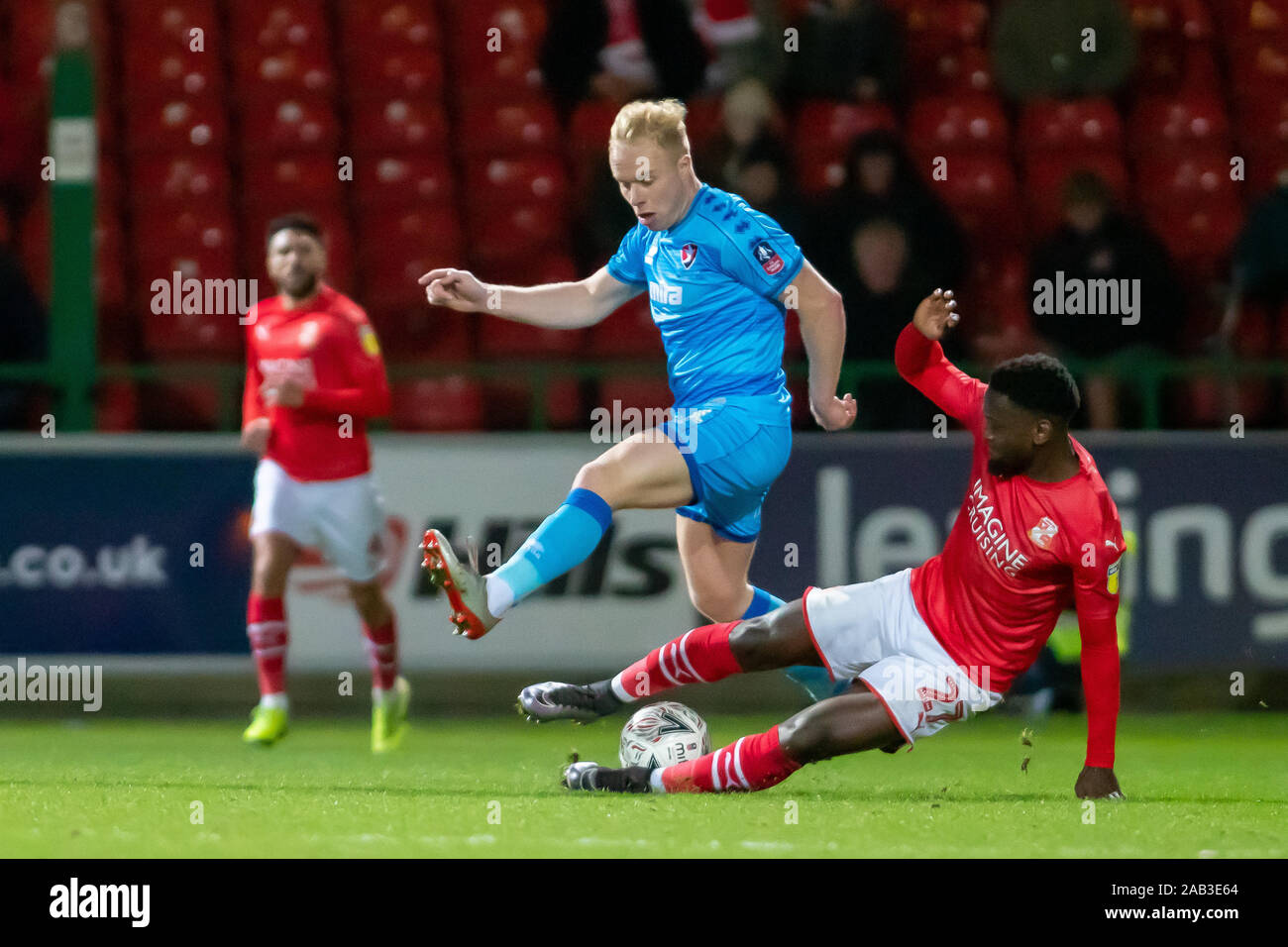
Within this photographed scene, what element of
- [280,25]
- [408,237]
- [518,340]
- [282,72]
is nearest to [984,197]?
[518,340]

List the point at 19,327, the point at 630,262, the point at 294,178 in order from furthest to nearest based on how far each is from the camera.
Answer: the point at 294,178, the point at 19,327, the point at 630,262

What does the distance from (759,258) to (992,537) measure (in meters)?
1.02

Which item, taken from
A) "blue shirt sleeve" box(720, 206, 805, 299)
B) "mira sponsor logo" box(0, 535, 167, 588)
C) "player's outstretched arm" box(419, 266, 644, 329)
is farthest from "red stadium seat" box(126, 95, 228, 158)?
"blue shirt sleeve" box(720, 206, 805, 299)

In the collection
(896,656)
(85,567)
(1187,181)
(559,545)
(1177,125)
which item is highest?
(1177,125)

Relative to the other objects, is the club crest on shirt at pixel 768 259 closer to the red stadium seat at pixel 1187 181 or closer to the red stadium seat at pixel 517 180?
the red stadium seat at pixel 517 180

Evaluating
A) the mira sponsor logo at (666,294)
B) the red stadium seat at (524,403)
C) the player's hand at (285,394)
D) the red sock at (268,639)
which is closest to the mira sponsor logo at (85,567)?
the red sock at (268,639)

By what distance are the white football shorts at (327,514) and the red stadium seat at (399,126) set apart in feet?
11.1

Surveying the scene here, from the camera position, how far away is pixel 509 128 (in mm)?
9922

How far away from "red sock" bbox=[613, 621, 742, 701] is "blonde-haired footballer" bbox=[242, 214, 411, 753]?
1.71 m

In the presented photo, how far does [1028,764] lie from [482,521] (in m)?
2.54

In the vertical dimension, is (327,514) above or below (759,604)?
above

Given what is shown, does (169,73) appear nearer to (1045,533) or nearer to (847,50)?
(847,50)

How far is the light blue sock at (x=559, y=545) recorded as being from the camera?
191 inches

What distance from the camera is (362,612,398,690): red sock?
6.82m
